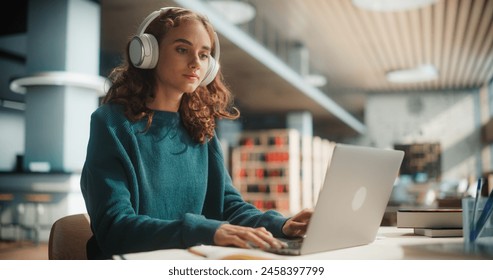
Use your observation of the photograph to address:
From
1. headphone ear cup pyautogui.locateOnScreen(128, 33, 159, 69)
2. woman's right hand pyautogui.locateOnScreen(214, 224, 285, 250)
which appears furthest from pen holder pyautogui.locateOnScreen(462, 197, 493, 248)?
headphone ear cup pyautogui.locateOnScreen(128, 33, 159, 69)

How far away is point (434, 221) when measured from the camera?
1362mm

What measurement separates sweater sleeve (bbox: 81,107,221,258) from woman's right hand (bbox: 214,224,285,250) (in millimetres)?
17

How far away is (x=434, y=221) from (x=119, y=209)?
84cm

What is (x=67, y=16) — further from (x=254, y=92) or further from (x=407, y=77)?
(x=407, y=77)

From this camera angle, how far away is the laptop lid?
96 centimetres

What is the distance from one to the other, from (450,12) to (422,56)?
2583 millimetres

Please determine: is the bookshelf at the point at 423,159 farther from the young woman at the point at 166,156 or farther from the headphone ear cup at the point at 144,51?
the headphone ear cup at the point at 144,51

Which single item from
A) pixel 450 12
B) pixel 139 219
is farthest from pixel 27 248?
pixel 450 12

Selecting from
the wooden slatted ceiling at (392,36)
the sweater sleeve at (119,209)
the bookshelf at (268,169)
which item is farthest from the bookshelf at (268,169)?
the sweater sleeve at (119,209)

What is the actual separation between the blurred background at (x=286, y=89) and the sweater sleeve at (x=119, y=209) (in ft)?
1.11

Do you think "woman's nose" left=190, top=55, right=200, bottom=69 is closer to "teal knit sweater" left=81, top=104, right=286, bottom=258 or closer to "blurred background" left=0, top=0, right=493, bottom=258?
"teal knit sweater" left=81, top=104, right=286, bottom=258

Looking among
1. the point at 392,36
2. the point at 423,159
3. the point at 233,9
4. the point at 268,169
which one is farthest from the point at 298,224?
the point at 423,159

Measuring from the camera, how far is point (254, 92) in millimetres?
8977
